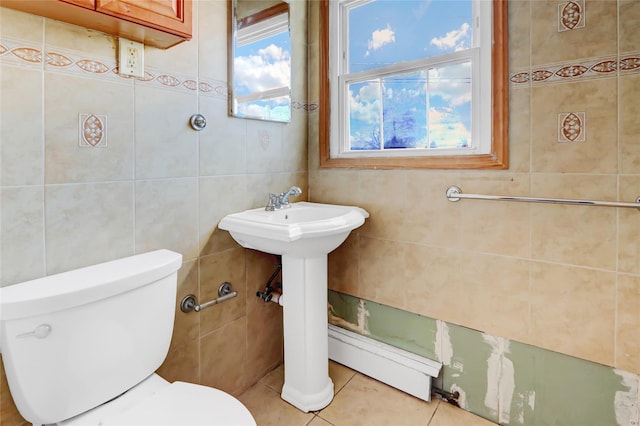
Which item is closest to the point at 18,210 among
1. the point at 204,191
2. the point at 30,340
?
the point at 30,340

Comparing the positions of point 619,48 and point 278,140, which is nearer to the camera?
point 619,48

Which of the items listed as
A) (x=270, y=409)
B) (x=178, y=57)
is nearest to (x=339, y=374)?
(x=270, y=409)

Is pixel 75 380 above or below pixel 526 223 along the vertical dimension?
below

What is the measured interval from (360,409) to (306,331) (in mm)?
452

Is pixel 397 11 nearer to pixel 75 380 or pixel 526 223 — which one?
pixel 526 223

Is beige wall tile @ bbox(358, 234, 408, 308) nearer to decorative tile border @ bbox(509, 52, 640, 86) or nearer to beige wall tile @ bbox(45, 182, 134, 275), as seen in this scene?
decorative tile border @ bbox(509, 52, 640, 86)

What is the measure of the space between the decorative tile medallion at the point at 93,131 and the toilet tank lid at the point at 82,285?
0.40 m

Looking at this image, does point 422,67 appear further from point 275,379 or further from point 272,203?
point 275,379

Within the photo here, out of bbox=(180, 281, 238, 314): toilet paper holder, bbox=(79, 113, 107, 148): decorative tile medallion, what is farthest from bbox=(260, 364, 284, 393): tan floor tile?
bbox=(79, 113, 107, 148): decorative tile medallion

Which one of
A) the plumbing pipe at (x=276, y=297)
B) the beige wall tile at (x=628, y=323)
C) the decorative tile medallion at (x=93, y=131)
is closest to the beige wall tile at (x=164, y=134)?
the decorative tile medallion at (x=93, y=131)

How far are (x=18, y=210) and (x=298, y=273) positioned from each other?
972mm

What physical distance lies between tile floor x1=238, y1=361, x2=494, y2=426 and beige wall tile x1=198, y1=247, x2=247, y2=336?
413 millimetres

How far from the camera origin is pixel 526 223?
1.36m

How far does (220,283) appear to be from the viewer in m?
1.59
